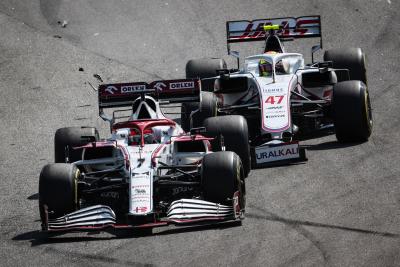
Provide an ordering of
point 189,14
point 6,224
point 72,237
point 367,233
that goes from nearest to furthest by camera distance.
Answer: point 367,233
point 72,237
point 6,224
point 189,14

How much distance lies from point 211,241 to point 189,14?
1584cm

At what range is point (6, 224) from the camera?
51.9 feet

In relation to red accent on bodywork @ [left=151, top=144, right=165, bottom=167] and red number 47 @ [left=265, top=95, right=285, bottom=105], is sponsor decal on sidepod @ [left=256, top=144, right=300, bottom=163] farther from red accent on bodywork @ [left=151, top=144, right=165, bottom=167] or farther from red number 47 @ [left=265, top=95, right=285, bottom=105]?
red accent on bodywork @ [left=151, top=144, right=165, bottom=167]

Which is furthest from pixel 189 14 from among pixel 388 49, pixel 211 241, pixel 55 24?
pixel 211 241

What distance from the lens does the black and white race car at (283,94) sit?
19219mm

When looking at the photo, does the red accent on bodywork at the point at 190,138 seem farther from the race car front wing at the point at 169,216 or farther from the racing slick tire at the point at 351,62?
the racing slick tire at the point at 351,62

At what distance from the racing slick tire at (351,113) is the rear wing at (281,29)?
3.44 metres

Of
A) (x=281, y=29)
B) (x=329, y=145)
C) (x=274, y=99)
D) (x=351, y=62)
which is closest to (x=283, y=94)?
(x=274, y=99)

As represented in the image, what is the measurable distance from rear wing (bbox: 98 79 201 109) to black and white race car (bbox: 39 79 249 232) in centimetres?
2

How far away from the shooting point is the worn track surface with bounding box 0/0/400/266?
13.3 m

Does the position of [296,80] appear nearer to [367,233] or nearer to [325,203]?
[325,203]

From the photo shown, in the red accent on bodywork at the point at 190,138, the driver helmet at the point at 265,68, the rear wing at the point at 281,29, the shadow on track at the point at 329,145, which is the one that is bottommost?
the shadow on track at the point at 329,145

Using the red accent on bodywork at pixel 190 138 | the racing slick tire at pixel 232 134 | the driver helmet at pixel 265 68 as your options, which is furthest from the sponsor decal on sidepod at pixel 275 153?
the driver helmet at pixel 265 68

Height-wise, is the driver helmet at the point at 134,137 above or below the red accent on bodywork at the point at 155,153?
above
